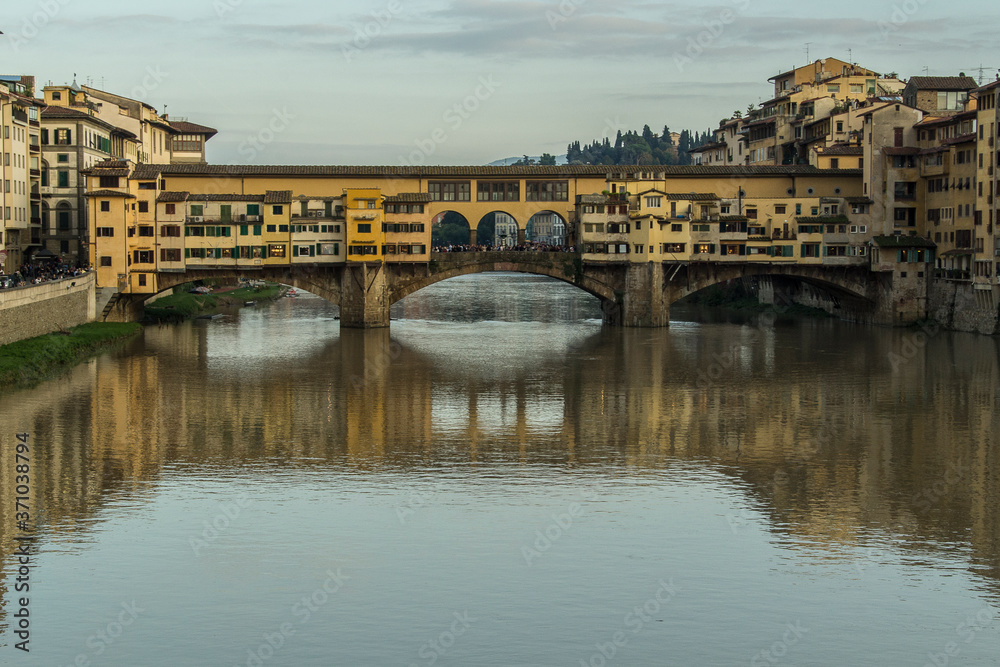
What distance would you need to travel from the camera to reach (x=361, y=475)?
32.1 m

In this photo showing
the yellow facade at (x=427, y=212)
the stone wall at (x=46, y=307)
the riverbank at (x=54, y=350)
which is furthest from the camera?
the yellow facade at (x=427, y=212)

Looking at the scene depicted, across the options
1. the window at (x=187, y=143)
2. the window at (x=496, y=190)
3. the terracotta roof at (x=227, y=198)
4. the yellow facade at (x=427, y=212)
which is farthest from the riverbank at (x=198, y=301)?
the window at (x=496, y=190)

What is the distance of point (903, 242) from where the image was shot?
69.6 meters

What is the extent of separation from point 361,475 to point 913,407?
2158cm

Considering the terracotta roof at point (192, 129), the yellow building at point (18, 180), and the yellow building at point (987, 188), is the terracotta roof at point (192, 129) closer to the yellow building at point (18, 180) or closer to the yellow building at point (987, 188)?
the yellow building at point (18, 180)

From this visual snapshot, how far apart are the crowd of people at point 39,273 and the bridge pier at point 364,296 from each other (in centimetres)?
1389

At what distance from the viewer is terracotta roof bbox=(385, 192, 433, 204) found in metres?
68.8

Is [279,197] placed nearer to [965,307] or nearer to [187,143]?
[187,143]

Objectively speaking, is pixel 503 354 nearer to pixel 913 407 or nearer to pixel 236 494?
pixel 913 407

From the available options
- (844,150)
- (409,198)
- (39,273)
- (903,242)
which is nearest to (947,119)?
(903,242)

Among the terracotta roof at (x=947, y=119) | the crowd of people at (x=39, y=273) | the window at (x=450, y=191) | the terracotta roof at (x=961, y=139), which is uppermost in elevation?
the terracotta roof at (x=947, y=119)

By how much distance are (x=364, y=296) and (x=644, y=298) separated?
1571 cm

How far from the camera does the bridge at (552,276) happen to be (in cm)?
6869

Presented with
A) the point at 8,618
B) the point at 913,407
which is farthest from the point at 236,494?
the point at 913,407
